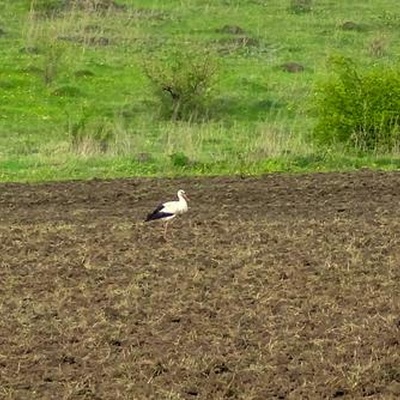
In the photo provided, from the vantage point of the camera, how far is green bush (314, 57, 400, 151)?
827 inches

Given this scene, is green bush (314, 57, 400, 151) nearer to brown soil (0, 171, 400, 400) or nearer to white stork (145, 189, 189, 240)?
brown soil (0, 171, 400, 400)

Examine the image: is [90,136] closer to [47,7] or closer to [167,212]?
[167,212]

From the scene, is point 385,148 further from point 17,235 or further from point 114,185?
point 17,235

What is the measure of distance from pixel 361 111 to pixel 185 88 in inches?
213

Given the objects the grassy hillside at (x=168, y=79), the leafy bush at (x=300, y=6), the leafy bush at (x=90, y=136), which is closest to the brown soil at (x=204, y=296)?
the grassy hillside at (x=168, y=79)

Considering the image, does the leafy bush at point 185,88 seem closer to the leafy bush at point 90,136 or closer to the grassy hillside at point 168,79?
the grassy hillside at point 168,79

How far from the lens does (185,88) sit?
2550cm

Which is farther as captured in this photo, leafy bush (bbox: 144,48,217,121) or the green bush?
leafy bush (bbox: 144,48,217,121)

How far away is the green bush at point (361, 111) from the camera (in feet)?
68.9

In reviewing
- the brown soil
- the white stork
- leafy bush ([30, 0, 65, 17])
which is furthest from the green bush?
leafy bush ([30, 0, 65, 17])

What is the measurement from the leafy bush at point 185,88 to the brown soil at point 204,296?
850 cm

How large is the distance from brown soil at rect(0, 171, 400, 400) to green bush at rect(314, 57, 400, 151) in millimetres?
4001

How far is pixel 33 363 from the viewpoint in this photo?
9.12m

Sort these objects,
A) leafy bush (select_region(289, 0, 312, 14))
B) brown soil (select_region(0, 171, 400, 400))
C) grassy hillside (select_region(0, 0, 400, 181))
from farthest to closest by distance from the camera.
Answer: leafy bush (select_region(289, 0, 312, 14)), grassy hillside (select_region(0, 0, 400, 181)), brown soil (select_region(0, 171, 400, 400))
